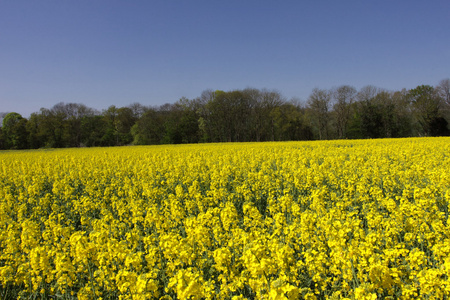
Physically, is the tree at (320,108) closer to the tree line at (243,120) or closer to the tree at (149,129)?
the tree line at (243,120)

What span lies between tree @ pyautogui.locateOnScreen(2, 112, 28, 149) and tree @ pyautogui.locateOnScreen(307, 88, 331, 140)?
237 feet

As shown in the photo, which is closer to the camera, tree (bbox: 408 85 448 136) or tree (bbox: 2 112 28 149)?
tree (bbox: 408 85 448 136)

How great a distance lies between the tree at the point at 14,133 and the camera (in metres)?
67.4

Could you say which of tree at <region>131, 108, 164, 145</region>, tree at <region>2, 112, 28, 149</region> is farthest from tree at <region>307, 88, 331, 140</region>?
tree at <region>2, 112, 28, 149</region>

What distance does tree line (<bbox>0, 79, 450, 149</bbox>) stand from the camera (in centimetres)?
5731

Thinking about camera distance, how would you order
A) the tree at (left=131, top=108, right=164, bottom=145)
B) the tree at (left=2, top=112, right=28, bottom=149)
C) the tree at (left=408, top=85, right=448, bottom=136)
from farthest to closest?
the tree at (left=2, top=112, right=28, bottom=149), the tree at (left=131, top=108, right=164, bottom=145), the tree at (left=408, top=85, right=448, bottom=136)

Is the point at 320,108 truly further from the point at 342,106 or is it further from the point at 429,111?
the point at 429,111

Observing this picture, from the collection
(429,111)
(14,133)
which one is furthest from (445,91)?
(14,133)

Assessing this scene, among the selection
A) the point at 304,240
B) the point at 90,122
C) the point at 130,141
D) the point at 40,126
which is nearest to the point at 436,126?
the point at 304,240

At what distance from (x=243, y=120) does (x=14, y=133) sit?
58.4 m

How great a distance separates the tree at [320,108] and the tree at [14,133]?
72.2 m

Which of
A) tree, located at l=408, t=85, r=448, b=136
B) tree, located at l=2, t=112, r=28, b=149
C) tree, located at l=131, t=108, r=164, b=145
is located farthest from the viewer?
Answer: tree, located at l=2, t=112, r=28, b=149

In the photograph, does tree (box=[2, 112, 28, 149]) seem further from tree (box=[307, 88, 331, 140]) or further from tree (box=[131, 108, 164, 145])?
tree (box=[307, 88, 331, 140])

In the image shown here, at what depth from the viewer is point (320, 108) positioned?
59375mm
